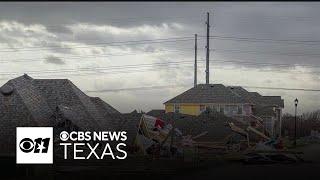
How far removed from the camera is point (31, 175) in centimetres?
2311

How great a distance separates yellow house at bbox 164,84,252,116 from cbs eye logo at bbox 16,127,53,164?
49885 millimetres

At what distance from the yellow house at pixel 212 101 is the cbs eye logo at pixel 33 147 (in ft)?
164

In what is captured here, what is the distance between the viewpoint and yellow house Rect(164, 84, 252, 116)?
74.2 m

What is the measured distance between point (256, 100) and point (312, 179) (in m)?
64.7

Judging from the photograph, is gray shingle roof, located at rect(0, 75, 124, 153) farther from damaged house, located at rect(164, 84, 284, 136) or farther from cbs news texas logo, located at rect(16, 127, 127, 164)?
damaged house, located at rect(164, 84, 284, 136)

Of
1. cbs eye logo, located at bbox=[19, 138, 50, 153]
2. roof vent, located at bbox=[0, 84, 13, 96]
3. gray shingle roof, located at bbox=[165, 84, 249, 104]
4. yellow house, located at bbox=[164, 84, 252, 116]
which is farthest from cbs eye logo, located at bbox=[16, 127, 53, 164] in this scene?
gray shingle roof, located at bbox=[165, 84, 249, 104]

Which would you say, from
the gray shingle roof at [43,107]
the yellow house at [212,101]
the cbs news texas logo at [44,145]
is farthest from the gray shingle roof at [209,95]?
the cbs news texas logo at [44,145]

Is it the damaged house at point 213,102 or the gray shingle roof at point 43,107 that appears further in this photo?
the damaged house at point 213,102

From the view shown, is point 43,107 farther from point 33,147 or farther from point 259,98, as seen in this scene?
point 259,98

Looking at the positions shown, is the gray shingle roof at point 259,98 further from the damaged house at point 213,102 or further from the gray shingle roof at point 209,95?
the gray shingle roof at point 209,95

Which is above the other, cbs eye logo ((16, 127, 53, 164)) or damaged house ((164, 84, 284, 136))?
damaged house ((164, 84, 284, 136))

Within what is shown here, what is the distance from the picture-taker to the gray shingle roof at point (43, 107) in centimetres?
3594

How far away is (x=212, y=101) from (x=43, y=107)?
38.7 metres

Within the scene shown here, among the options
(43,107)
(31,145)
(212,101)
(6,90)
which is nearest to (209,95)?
(212,101)
